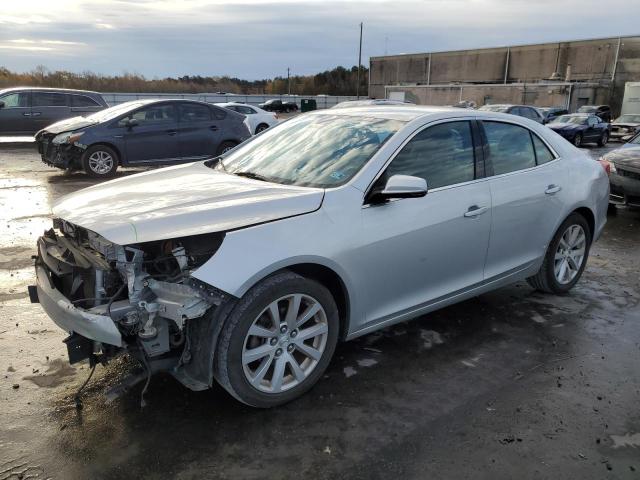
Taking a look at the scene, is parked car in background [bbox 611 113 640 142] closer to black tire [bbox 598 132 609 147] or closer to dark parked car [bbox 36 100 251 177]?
black tire [bbox 598 132 609 147]

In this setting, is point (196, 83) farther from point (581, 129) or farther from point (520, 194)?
point (520, 194)

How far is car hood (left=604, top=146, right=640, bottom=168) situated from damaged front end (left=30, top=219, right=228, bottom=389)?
789 cm

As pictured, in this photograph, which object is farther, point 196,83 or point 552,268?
point 196,83

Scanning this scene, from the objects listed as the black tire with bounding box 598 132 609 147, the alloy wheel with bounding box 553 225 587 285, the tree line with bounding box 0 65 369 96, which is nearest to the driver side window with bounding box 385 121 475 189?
the alloy wheel with bounding box 553 225 587 285

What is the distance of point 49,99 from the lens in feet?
49.9

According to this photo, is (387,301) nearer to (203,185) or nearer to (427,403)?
(427,403)

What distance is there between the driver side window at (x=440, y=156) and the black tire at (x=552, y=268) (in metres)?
1.35

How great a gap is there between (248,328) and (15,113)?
49.3ft

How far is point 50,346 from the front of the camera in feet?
12.6

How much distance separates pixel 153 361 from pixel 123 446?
45 cm

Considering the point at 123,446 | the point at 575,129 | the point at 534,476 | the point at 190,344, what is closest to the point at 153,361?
the point at 190,344

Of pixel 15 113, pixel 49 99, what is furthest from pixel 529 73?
pixel 15 113

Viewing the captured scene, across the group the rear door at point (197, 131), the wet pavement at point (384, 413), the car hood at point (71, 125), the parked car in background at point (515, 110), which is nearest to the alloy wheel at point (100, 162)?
the car hood at point (71, 125)

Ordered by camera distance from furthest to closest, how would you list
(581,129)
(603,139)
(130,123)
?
(603,139), (581,129), (130,123)
